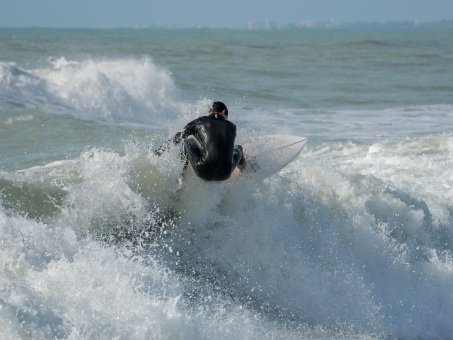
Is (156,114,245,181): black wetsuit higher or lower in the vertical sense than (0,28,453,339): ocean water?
higher

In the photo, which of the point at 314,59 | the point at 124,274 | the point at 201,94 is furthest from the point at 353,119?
the point at 314,59

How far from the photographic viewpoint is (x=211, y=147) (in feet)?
25.8

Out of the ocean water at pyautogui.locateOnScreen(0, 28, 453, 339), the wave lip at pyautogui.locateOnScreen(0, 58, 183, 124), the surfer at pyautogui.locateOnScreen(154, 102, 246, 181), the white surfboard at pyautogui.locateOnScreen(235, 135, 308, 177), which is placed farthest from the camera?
the wave lip at pyautogui.locateOnScreen(0, 58, 183, 124)

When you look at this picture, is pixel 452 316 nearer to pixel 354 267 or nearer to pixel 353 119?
pixel 354 267

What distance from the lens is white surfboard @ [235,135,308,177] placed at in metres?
8.92

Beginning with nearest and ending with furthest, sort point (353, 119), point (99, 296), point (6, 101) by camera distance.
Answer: point (99, 296), point (6, 101), point (353, 119)

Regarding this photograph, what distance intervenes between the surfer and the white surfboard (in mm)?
698

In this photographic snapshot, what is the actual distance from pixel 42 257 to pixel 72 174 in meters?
2.72

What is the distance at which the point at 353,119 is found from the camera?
19.0 m

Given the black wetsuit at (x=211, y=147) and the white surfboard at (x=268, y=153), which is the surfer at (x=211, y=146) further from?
the white surfboard at (x=268, y=153)

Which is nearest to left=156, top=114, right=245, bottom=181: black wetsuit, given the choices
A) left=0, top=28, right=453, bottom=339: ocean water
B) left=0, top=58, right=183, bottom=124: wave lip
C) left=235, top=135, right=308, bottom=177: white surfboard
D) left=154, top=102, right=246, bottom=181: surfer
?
left=154, top=102, right=246, bottom=181: surfer

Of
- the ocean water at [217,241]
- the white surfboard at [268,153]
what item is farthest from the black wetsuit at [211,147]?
the white surfboard at [268,153]

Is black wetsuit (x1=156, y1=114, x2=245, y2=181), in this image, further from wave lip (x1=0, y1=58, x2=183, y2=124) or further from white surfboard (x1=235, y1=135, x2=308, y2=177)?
wave lip (x1=0, y1=58, x2=183, y2=124)

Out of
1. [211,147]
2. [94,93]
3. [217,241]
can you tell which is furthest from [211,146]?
[94,93]
